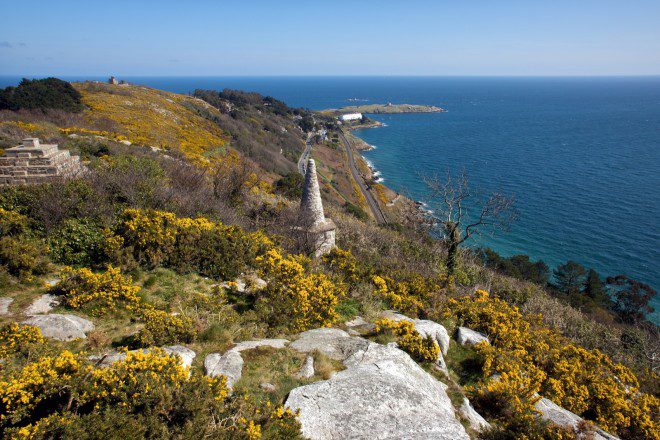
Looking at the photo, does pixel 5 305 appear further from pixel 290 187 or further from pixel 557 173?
pixel 557 173

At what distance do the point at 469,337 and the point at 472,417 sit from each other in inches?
154

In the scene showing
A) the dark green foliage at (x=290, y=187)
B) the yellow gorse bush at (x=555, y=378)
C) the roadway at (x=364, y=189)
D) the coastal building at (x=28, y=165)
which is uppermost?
the coastal building at (x=28, y=165)

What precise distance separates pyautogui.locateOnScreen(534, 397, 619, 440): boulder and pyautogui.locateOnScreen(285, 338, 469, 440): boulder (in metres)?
2.60

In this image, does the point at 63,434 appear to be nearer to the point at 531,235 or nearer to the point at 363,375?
the point at 363,375

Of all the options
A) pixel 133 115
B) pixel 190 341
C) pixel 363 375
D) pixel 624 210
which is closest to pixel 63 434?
pixel 190 341

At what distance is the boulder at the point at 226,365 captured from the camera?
21.4ft

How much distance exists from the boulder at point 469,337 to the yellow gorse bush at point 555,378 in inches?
19.1

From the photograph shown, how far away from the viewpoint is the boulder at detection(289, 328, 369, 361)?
8031 millimetres

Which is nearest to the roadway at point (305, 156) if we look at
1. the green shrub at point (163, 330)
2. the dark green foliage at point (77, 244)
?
the dark green foliage at point (77, 244)

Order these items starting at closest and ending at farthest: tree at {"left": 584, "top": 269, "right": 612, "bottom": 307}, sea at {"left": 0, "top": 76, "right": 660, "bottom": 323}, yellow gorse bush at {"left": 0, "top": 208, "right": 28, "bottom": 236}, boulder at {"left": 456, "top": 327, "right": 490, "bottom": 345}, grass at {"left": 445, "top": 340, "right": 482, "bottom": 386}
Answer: grass at {"left": 445, "top": 340, "right": 482, "bottom": 386} < yellow gorse bush at {"left": 0, "top": 208, "right": 28, "bottom": 236} < boulder at {"left": 456, "top": 327, "right": 490, "bottom": 345} < tree at {"left": 584, "top": 269, "right": 612, "bottom": 307} < sea at {"left": 0, "top": 76, "right": 660, "bottom": 323}

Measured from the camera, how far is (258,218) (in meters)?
18.0

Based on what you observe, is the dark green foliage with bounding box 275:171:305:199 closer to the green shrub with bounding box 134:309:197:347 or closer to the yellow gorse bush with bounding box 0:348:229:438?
the green shrub with bounding box 134:309:197:347

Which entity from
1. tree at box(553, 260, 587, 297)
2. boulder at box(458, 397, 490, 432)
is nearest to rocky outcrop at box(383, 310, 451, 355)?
boulder at box(458, 397, 490, 432)

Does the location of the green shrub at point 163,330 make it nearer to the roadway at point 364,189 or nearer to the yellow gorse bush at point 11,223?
the yellow gorse bush at point 11,223
